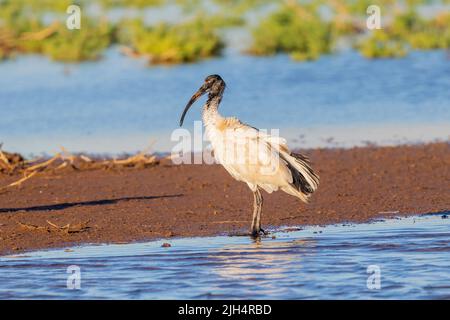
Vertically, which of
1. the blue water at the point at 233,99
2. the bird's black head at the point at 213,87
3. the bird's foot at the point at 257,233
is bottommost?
the bird's foot at the point at 257,233

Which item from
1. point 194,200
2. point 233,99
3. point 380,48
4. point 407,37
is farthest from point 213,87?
point 407,37

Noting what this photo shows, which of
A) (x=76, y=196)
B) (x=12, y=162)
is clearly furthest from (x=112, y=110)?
(x=76, y=196)

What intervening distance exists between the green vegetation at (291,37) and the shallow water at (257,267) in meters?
15.6

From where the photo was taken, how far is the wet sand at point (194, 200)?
9.80m

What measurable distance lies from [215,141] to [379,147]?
502 cm

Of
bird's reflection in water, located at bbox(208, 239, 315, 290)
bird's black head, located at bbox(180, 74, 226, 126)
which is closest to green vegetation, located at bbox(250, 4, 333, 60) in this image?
bird's black head, located at bbox(180, 74, 226, 126)

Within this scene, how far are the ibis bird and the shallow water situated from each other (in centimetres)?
45

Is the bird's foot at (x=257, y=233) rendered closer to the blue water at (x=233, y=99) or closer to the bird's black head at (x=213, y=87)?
the bird's black head at (x=213, y=87)

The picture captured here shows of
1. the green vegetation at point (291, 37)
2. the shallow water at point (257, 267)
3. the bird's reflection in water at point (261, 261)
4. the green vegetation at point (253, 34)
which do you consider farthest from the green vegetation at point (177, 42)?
the bird's reflection in water at point (261, 261)

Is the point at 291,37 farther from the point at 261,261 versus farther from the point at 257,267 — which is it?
the point at 257,267

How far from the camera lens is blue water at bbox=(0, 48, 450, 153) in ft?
52.0

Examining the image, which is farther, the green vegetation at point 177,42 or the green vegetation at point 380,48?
the green vegetation at point 177,42

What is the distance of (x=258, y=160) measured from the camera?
9.25 metres

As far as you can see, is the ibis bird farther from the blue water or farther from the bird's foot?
the blue water
